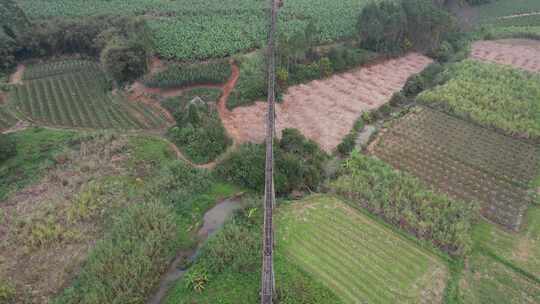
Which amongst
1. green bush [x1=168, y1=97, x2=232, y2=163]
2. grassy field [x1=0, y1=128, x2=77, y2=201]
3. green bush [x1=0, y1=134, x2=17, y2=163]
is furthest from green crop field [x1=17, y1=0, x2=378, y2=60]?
green bush [x1=0, y1=134, x2=17, y2=163]

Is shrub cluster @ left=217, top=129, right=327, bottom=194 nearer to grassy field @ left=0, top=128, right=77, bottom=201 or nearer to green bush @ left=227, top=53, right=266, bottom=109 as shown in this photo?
green bush @ left=227, top=53, right=266, bottom=109

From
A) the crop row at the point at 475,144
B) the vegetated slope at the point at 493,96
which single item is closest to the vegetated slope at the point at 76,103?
the crop row at the point at 475,144

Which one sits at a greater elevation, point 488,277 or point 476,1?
point 476,1

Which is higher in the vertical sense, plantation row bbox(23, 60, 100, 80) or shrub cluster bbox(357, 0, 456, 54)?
shrub cluster bbox(357, 0, 456, 54)

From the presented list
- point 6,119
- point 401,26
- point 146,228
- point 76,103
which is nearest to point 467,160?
point 401,26

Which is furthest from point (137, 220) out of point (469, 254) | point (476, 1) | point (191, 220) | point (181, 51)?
point (476, 1)

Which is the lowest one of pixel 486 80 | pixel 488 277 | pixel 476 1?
pixel 488 277

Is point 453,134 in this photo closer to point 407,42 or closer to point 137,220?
point 407,42
